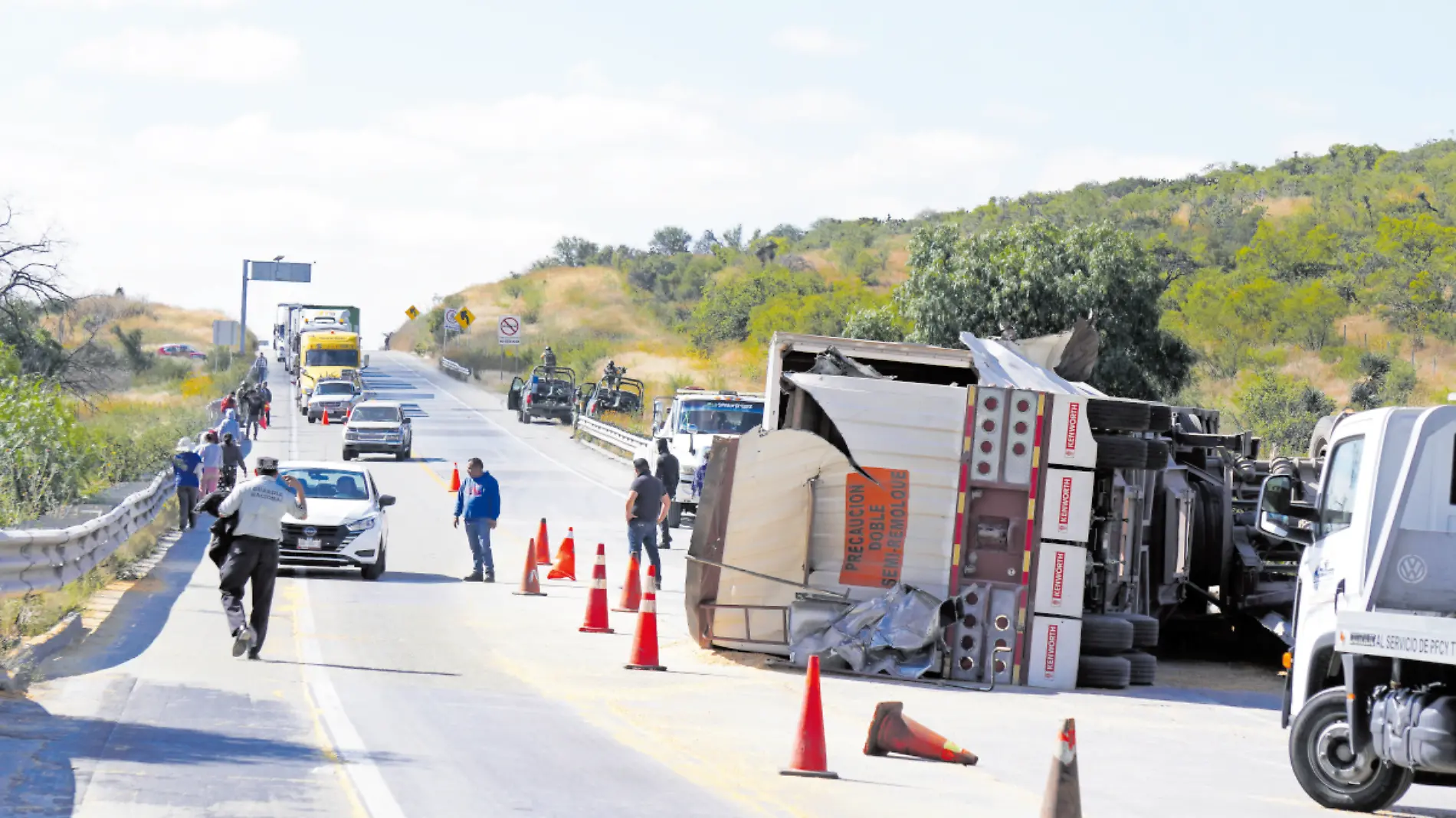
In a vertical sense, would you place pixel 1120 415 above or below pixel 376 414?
above

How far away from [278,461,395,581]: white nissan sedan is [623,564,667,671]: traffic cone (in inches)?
280

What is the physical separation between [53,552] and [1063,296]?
32967mm

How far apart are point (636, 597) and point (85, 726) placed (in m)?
9.53

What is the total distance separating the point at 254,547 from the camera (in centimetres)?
1432

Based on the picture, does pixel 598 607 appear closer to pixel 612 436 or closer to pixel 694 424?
pixel 694 424

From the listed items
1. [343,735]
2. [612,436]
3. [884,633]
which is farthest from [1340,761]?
[612,436]

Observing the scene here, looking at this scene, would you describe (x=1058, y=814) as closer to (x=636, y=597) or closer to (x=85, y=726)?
(x=85, y=726)

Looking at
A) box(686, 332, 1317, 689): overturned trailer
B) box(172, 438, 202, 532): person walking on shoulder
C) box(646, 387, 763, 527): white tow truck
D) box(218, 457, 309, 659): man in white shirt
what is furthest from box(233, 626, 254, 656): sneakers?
box(646, 387, 763, 527): white tow truck

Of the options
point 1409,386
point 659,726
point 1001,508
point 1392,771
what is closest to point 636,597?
point 1001,508

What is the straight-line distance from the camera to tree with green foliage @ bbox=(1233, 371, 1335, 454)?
155 feet

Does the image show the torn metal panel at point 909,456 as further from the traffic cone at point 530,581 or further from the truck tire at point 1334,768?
the traffic cone at point 530,581

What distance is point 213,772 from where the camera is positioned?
8.91 meters

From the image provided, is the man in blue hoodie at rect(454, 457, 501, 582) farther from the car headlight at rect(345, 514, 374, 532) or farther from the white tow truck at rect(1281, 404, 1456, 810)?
the white tow truck at rect(1281, 404, 1456, 810)

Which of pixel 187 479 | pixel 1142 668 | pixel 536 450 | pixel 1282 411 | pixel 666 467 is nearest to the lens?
pixel 1142 668
